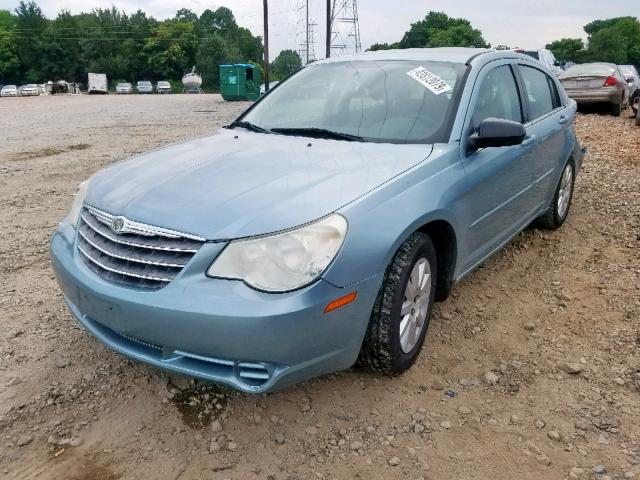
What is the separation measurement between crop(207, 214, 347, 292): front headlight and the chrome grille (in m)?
0.16

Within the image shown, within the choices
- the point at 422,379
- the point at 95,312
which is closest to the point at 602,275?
the point at 422,379

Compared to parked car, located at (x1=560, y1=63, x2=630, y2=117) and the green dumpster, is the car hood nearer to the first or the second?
parked car, located at (x1=560, y1=63, x2=630, y2=117)

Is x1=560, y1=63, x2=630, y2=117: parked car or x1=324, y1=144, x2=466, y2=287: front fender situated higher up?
x1=560, y1=63, x2=630, y2=117: parked car

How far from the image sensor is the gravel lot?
2.35m

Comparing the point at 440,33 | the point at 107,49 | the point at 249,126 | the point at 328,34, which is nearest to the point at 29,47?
the point at 107,49

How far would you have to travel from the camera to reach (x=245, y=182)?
2.65 meters

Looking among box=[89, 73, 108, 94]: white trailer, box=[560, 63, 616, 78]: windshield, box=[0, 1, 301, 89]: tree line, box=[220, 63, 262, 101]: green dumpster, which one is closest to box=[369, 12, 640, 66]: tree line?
box=[0, 1, 301, 89]: tree line

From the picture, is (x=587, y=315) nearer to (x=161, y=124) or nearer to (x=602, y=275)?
(x=602, y=275)

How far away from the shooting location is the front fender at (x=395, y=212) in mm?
2340

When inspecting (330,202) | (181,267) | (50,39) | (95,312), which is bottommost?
(95,312)

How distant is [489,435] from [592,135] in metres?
9.75

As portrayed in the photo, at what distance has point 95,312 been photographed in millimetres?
2488

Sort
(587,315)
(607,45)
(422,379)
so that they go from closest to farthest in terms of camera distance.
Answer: (422,379)
(587,315)
(607,45)

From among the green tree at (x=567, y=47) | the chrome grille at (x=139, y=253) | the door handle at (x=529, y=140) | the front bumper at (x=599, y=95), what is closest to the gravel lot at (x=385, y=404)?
the chrome grille at (x=139, y=253)
